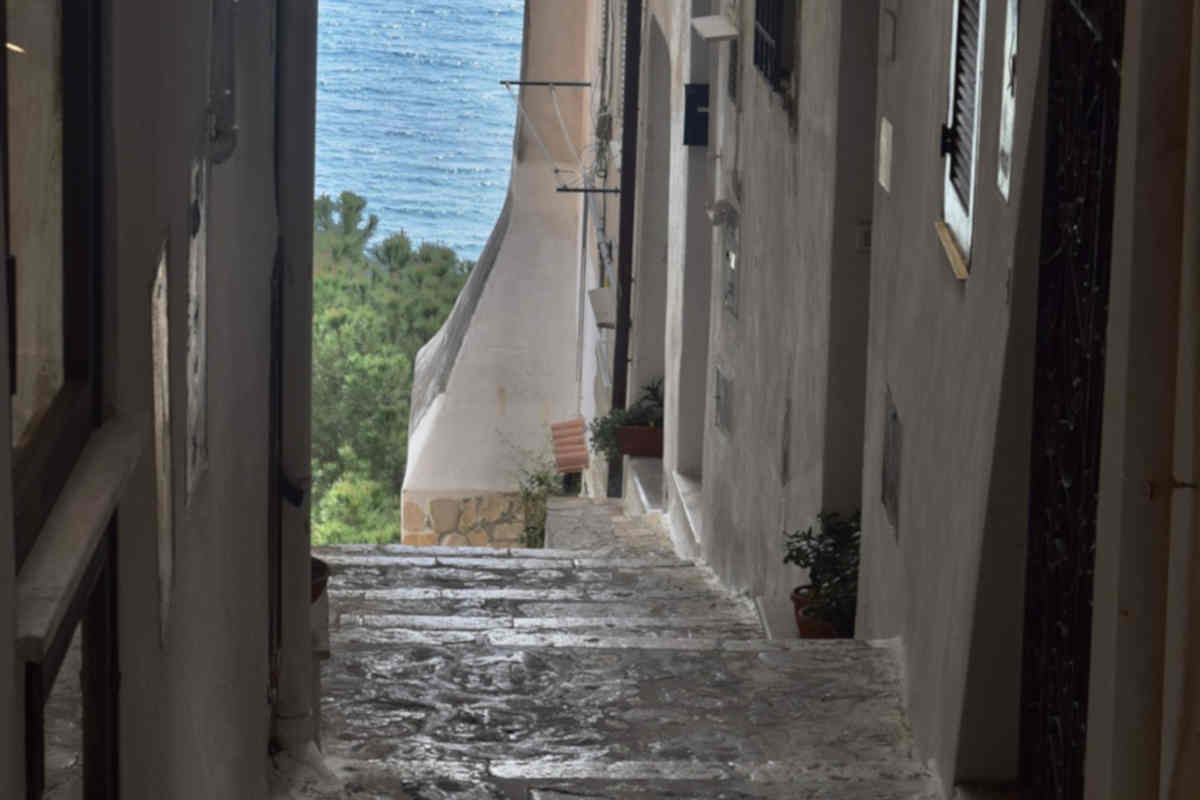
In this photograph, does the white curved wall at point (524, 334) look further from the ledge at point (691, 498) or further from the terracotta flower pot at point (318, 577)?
the terracotta flower pot at point (318, 577)

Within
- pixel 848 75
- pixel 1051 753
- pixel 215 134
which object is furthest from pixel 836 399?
pixel 215 134

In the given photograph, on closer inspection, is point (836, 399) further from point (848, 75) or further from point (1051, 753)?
point (1051, 753)

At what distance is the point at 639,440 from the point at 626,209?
5.96 feet

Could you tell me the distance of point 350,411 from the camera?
30.8 m

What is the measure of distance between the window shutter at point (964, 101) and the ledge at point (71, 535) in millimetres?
2657

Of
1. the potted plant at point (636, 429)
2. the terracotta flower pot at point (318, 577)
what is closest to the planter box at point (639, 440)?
the potted plant at point (636, 429)

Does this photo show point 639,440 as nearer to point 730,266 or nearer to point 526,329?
point 730,266

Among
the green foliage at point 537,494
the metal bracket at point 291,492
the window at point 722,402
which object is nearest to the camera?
the metal bracket at point 291,492

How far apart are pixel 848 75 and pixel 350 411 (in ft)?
81.7

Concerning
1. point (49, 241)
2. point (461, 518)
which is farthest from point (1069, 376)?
point (461, 518)

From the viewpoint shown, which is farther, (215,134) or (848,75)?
(848,75)

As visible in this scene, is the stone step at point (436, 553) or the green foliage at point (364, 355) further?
the green foliage at point (364, 355)

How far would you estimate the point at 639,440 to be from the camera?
13.5 meters

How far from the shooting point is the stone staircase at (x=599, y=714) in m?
4.34
